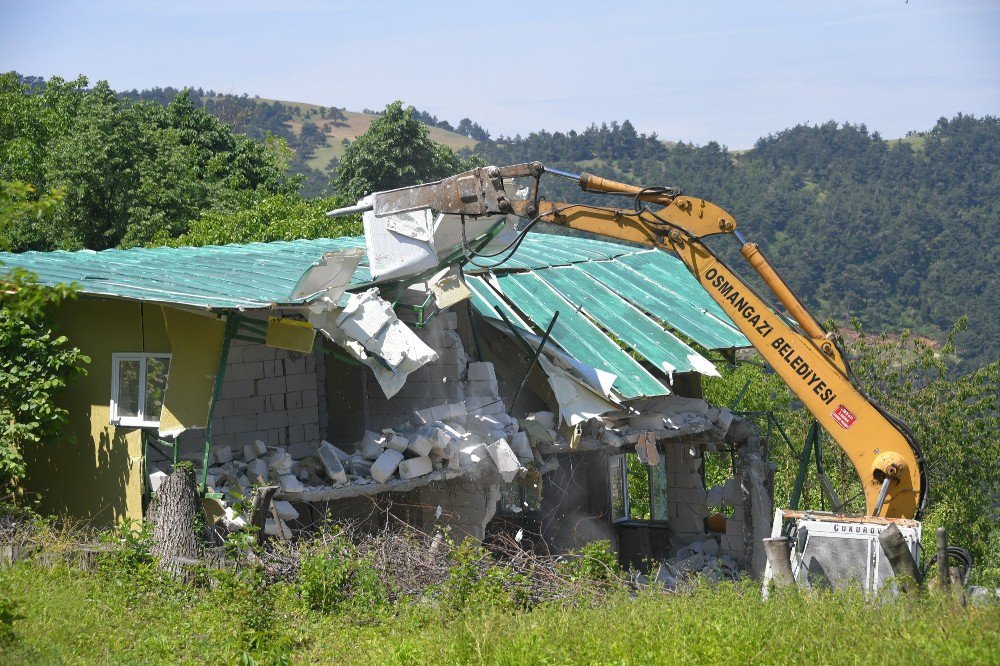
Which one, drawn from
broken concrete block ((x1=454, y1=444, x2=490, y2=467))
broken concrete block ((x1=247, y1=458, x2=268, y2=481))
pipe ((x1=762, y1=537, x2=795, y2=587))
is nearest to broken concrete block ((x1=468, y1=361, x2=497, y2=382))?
broken concrete block ((x1=454, y1=444, x2=490, y2=467))

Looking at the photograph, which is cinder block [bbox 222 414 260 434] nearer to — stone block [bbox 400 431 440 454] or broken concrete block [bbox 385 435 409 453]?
broken concrete block [bbox 385 435 409 453]

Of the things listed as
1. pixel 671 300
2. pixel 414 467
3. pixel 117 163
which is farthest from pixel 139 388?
pixel 117 163

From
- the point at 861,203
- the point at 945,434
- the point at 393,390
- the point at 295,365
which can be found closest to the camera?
the point at 393,390

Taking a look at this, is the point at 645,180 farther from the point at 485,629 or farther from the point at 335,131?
the point at 485,629

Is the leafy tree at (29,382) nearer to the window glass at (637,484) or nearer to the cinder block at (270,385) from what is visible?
the cinder block at (270,385)

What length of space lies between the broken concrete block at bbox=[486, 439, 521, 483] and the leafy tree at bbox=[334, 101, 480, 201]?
96.5 feet

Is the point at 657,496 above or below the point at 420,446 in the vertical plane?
below

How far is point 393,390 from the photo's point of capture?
42.5 feet

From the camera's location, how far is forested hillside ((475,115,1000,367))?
5981 cm

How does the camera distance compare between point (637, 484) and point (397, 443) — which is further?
point (637, 484)

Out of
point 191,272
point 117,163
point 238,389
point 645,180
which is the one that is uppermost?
point 645,180

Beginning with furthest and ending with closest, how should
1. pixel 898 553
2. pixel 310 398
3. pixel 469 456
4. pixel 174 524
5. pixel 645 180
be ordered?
pixel 645 180 → pixel 310 398 → pixel 469 456 → pixel 174 524 → pixel 898 553

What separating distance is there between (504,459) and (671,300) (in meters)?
5.81

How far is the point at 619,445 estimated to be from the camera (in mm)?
15156
